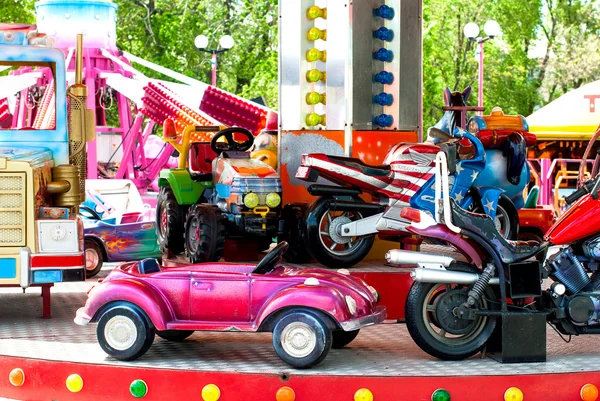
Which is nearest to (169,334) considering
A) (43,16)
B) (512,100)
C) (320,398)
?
(320,398)

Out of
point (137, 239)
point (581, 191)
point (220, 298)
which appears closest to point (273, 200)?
point (220, 298)

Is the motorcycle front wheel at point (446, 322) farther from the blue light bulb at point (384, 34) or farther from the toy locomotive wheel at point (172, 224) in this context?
the toy locomotive wheel at point (172, 224)

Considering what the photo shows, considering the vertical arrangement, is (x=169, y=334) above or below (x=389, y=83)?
below

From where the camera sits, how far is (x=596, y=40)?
41.9 meters

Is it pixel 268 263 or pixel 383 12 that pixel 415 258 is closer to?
pixel 268 263

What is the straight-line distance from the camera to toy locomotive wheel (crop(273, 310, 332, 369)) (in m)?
6.10

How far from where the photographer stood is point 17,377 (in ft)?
20.6

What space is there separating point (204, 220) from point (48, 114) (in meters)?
1.83

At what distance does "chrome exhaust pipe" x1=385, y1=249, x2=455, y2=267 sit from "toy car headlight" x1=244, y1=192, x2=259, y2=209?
2.20m

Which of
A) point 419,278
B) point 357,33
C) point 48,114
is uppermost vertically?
point 357,33

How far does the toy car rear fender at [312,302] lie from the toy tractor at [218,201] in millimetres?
2229

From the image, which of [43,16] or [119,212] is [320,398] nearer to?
[119,212]

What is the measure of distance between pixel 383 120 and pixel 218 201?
1.55 m

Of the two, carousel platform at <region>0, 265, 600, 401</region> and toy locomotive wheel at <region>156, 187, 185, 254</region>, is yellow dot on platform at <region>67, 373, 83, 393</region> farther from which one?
toy locomotive wheel at <region>156, 187, 185, 254</region>
